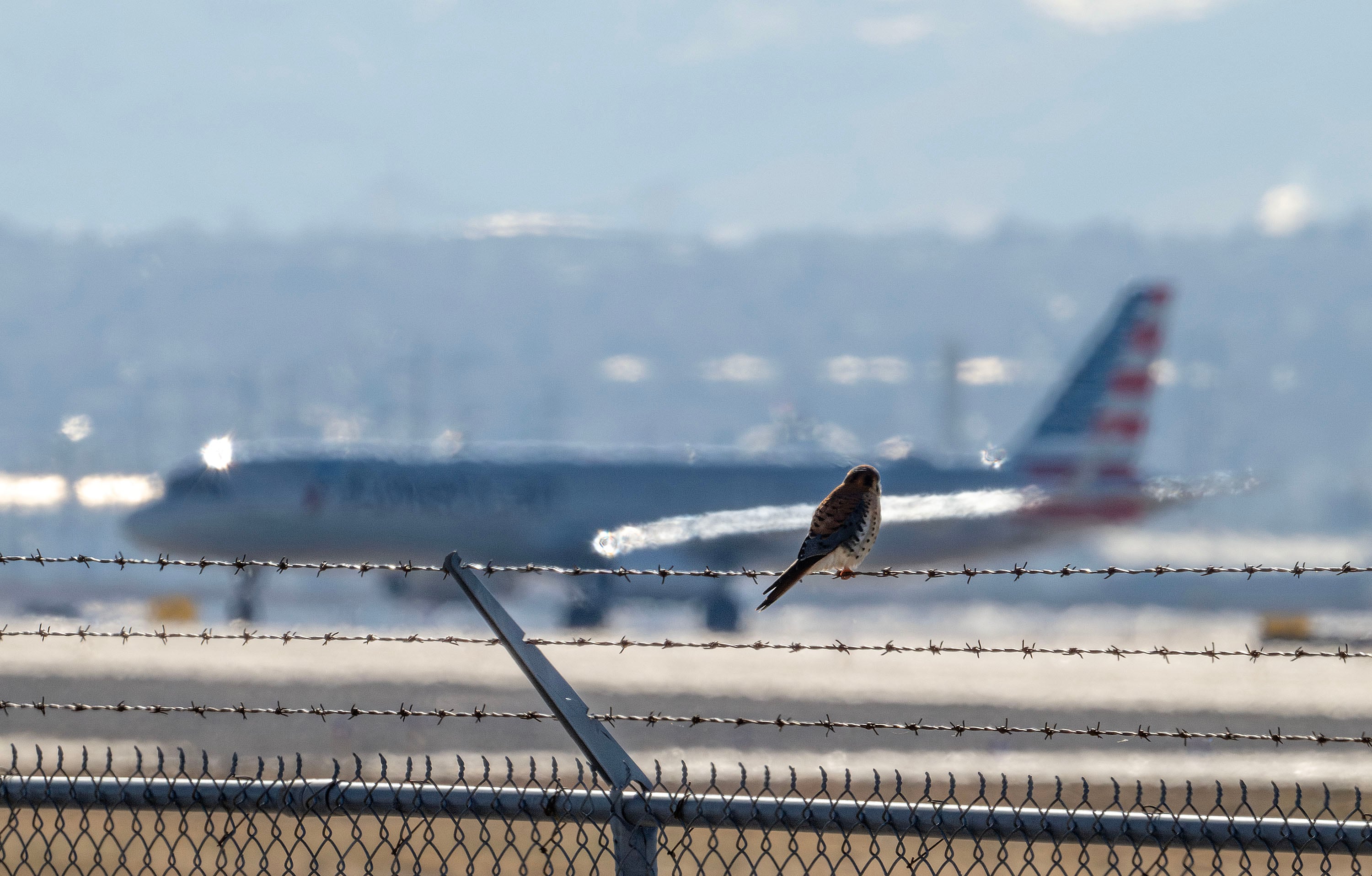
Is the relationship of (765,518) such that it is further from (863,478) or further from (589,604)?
(863,478)

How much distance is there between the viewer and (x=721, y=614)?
78.7 feet

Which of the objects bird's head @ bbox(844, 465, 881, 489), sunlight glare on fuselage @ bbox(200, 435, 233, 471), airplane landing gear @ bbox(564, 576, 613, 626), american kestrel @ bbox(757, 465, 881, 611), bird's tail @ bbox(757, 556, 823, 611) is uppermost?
sunlight glare on fuselage @ bbox(200, 435, 233, 471)

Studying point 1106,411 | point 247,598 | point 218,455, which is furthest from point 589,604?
point 1106,411

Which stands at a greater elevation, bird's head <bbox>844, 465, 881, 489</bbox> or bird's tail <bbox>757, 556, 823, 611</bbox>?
bird's head <bbox>844, 465, 881, 489</bbox>

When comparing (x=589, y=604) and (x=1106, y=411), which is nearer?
(x=589, y=604)

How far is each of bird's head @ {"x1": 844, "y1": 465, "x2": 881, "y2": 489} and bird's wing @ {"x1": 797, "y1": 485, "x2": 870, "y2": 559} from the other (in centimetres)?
15

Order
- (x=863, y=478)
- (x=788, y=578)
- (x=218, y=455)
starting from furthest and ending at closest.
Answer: (x=218, y=455) → (x=863, y=478) → (x=788, y=578)

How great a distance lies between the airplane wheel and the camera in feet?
78.0

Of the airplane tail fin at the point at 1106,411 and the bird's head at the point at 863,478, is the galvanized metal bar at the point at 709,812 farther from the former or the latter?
the airplane tail fin at the point at 1106,411

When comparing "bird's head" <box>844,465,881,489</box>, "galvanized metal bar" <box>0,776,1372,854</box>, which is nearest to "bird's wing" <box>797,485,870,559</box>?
"bird's head" <box>844,465,881,489</box>

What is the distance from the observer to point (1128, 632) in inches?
1184

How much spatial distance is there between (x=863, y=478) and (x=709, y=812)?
246 centimetres

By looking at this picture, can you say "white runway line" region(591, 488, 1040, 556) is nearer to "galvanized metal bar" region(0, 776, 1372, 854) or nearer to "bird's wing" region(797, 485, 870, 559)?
"bird's wing" region(797, 485, 870, 559)

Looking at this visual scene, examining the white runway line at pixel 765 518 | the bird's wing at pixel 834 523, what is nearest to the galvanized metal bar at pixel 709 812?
the bird's wing at pixel 834 523
